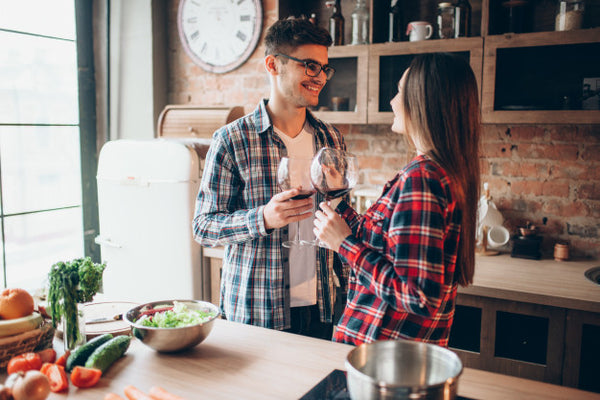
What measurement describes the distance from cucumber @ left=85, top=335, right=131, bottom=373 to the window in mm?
2167

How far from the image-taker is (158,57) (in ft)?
11.8

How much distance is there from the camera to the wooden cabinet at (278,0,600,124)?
235cm

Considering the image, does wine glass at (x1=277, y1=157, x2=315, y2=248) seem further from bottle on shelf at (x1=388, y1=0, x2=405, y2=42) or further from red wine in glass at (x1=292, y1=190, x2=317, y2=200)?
bottle on shelf at (x1=388, y1=0, x2=405, y2=42)

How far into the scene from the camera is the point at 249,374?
1.20 metres

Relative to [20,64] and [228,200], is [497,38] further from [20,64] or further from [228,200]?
[20,64]

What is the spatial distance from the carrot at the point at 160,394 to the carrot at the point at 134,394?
0.5 inches

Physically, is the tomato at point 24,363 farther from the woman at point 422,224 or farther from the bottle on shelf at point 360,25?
the bottle on shelf at point 360,25

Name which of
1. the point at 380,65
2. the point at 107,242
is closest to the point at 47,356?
the point at 107,242

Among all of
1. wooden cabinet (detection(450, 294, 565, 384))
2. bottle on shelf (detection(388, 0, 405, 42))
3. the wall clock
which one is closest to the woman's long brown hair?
wooden cabinet (detection(450, 294, 565, 384))

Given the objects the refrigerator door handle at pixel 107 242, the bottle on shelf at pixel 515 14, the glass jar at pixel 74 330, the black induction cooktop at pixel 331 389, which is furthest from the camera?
the refrigerator door handle at pixel 107 242

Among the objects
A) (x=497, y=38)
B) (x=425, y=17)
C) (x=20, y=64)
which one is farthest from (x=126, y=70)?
(x=497, y=38)

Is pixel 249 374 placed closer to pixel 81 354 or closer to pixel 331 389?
pixel 331 389

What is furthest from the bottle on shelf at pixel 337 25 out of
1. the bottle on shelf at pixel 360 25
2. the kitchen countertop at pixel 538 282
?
the kitchen countertop at pixel 538 282

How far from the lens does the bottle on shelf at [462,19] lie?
8.44ft
